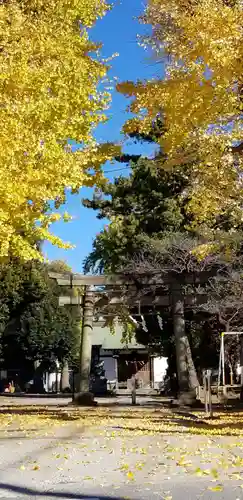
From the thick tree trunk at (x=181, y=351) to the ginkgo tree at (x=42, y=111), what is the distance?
9.37m

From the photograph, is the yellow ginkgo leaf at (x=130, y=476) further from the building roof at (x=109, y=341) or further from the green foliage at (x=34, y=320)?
the building roof at (x=109, y=341)

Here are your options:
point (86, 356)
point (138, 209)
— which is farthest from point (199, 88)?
point (138, 209)

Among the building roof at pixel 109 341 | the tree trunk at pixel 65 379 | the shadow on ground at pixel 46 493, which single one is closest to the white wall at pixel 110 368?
the building roof at pixel 109 341

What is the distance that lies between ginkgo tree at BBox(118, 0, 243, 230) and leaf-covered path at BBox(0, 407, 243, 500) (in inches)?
172

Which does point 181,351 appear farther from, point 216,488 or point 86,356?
point 216,488

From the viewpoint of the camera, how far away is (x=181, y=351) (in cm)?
2022

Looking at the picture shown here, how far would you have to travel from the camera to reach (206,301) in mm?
21344

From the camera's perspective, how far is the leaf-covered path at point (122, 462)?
5.45m

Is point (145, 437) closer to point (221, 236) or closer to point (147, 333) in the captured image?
point (221, 236)

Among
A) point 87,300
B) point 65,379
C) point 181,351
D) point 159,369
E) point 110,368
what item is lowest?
point 65,379

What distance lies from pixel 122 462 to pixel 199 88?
18.3ft

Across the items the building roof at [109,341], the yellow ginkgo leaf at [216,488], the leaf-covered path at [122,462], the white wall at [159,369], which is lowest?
the leaf-covered path at [122,462]

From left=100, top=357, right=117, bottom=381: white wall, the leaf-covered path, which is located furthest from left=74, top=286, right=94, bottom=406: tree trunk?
left=100, top=357, right=117, bottom=381: white wall

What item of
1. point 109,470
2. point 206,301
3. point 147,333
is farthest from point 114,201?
point 109,470
